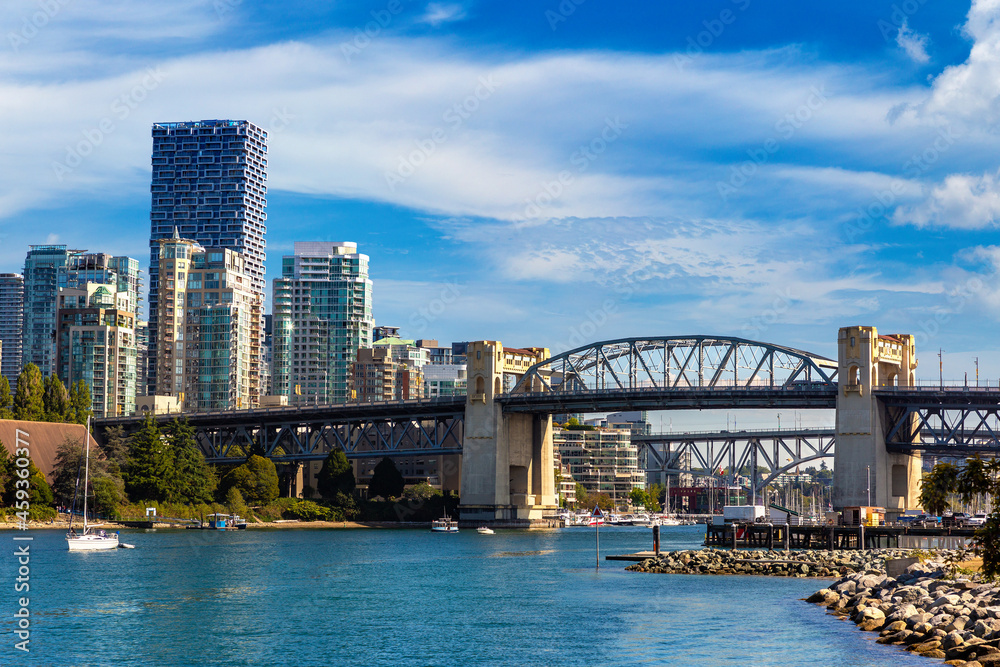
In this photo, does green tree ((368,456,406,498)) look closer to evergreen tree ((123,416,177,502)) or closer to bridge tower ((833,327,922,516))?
evergreen tree ((123,416,177,502))

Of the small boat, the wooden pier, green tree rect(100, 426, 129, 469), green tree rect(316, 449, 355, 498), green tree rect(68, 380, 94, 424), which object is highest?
green tree rect(68, 380, 94, 424)

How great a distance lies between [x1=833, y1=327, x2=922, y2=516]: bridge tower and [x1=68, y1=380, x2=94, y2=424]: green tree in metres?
106

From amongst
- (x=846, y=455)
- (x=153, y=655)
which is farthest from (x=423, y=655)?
(x=846, y=455)

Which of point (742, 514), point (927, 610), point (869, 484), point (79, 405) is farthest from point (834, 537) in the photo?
point (79, 405)

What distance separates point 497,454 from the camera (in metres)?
163

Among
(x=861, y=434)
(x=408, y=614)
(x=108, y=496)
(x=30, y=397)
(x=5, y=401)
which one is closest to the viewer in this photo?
(x=408, y=614)

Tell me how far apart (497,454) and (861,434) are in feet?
161

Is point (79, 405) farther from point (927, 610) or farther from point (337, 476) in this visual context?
point (927, 610)

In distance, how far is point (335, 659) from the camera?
4828 cm

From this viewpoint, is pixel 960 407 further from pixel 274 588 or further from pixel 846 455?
pixel 274 588

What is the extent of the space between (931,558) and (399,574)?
122ft

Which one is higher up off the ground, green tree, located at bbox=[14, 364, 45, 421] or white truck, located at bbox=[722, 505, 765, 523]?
green tree, located at bbox=[14, 364, 45, 421]

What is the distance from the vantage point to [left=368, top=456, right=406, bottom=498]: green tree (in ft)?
601

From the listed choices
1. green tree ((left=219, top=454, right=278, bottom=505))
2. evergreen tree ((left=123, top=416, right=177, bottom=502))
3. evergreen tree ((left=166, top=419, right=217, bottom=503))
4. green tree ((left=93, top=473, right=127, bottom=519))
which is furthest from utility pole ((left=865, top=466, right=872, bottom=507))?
green tree ((left=93, top=473, right=127, bottom=519))
